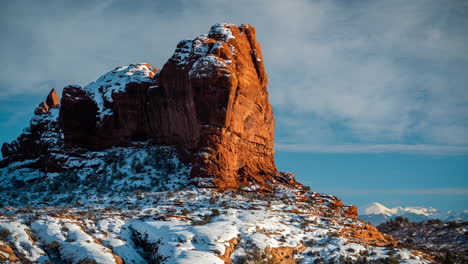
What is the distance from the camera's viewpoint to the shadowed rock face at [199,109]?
131 feet

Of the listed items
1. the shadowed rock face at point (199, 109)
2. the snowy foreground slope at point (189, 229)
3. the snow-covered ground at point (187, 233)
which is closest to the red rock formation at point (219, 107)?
the shadowed rock face at point (199, 109)

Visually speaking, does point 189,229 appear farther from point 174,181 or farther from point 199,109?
point 199,109

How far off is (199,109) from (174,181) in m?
7.67

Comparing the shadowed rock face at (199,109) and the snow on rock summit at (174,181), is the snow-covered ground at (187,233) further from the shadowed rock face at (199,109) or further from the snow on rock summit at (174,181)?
the shadowed rock face at (199,109)

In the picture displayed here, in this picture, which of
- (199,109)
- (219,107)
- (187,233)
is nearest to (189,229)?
(187,233)

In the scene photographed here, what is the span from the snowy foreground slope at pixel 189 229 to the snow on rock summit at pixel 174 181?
0.10m

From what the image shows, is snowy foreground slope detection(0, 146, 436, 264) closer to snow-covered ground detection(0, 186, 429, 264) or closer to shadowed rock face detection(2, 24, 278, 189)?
snow-covered ground detection(0, 186, 429, 264)

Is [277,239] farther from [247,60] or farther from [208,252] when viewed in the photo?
[247,60]

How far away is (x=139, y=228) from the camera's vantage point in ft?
89.5

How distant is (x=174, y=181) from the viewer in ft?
133

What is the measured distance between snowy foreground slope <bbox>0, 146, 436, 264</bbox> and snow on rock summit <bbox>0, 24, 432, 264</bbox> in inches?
4.0

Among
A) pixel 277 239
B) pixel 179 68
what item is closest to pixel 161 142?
pixel 179 68

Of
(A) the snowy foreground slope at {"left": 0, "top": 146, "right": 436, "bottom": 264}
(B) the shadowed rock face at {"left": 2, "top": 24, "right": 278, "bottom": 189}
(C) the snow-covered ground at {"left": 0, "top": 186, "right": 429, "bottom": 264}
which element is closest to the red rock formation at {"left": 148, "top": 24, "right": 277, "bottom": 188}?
(B) the shadowed rock face at {"left": 2, "top": 24, "right": 278, "bottom": 189}

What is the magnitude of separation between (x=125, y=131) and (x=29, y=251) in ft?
96.2
